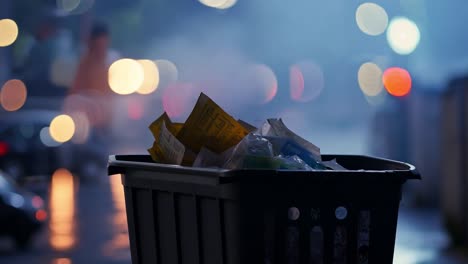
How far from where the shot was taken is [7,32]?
23.8 meters

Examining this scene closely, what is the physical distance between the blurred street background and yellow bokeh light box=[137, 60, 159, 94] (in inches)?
1.8

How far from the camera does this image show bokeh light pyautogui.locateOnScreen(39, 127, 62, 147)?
67.5 ft

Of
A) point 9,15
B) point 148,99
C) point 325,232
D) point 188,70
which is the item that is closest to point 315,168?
point 325,232

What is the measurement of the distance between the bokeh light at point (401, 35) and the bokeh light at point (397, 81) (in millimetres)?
524

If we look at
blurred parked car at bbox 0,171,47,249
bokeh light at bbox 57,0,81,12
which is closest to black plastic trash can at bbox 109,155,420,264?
blurred parked car at bbox 0,171,47,249

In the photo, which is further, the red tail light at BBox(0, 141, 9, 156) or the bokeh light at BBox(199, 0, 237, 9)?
the bokeh light at BBox(199, 0, 237, 9)

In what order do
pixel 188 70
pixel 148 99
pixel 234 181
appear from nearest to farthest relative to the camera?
pixel 234 181 → pixel 188 70 → pixel 148 99

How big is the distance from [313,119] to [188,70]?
153 inches

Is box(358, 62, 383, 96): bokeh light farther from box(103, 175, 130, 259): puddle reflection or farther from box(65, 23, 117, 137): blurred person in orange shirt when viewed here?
box(103, 175, 130, 259): puddle reflection

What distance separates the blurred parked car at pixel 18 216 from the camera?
35.6 ft

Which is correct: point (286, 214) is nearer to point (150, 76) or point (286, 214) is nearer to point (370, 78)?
point (370, 78)

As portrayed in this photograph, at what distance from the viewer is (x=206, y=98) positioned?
2.69 m

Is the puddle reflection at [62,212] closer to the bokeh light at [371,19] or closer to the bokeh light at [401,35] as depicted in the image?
the bokeh light at [401,35]

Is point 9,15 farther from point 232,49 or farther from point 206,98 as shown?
point 206,98
